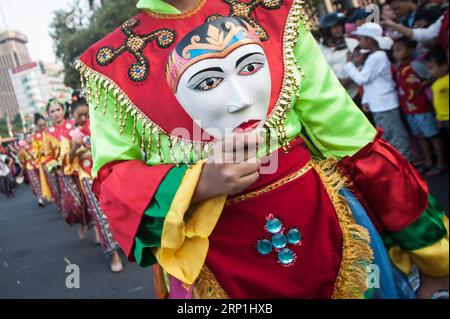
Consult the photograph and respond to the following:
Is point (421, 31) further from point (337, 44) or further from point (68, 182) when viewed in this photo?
point (68, 182)

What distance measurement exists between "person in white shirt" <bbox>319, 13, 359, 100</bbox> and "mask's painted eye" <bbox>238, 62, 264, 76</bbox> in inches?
107

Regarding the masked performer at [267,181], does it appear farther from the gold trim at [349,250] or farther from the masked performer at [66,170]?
the masked performer at [66,170]

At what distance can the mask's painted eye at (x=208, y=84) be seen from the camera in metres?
1.00

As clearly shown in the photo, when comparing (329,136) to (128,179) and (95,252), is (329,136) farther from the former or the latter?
(95,252)

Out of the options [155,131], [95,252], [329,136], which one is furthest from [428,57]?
[95,252]

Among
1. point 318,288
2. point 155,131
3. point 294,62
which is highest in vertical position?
point 294,62

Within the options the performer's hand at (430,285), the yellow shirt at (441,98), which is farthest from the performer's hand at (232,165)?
the yellow shirt at (441,98)

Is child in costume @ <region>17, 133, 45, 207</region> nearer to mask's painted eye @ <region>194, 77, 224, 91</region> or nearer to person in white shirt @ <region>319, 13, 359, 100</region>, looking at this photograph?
person in white shirt @ <region>319, 13, 359, 100</region>

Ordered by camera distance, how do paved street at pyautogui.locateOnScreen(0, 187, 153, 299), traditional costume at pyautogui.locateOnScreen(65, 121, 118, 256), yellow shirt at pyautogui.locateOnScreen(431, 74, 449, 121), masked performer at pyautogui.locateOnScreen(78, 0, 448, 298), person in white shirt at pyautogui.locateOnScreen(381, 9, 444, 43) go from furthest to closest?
traditional costume at pyautogui.locateOnScreen(65, 121, 118, 256)
yellow shirt at pyautogui.locateOnScreen(431, 74, 449, 121)
person in white shirt at pyautogui.locateOnScreen(381, 9, 444, 43)
paved street at pyautogui.locateOnScreen(0, 187, 153, 299)
masked performer at pyautogui.locateOnScreen(78, 0, 448, 298)

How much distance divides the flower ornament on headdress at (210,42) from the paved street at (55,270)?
4.56ft

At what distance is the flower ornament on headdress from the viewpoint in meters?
0.98

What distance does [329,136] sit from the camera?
1258 mm

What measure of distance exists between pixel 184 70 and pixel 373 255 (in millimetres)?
724

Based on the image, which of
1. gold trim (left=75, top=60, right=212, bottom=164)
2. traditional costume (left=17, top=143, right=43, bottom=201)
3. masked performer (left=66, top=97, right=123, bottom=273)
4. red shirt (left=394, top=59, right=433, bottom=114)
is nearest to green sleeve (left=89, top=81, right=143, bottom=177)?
gold trim (left=75, top=60, right=212, bottom=164)
